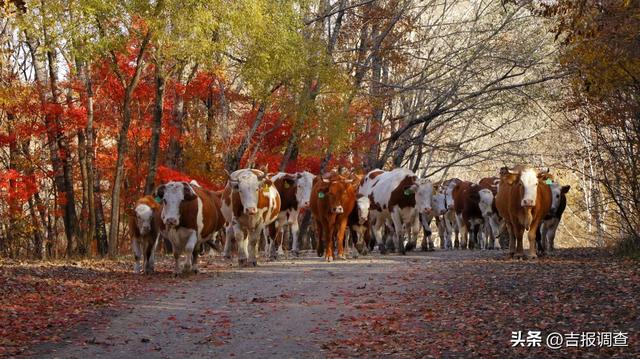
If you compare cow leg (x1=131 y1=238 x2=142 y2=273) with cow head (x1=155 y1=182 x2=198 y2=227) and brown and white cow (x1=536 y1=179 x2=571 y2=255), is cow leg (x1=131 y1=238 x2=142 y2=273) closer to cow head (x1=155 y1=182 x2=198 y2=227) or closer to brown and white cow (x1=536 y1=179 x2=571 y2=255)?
cow head (x1=155 y1=182 x2=198 y2=227)

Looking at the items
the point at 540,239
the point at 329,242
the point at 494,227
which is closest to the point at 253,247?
the point at 329,242

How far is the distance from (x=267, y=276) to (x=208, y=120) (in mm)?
18126

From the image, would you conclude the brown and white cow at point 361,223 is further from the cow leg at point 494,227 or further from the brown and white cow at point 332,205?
the cow leg at point 494,227

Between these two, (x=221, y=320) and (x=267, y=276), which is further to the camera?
(x=267, y=276)

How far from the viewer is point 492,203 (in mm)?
27219

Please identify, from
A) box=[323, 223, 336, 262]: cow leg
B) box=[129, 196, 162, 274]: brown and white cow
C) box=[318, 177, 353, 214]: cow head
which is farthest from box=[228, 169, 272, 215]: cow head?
box=[129, 196, 162, 274]: brown and white cow

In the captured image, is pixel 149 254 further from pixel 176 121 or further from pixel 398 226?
pixel 176 121

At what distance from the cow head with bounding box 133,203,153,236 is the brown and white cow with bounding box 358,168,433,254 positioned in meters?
8.26

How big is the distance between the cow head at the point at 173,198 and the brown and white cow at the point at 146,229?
0.30m

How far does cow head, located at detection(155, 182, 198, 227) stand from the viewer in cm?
1652

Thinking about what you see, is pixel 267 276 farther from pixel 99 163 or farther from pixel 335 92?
pixel 99 163

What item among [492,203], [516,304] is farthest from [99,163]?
[516,304]

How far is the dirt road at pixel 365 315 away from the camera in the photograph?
9406 mm

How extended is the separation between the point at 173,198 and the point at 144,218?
74cm
